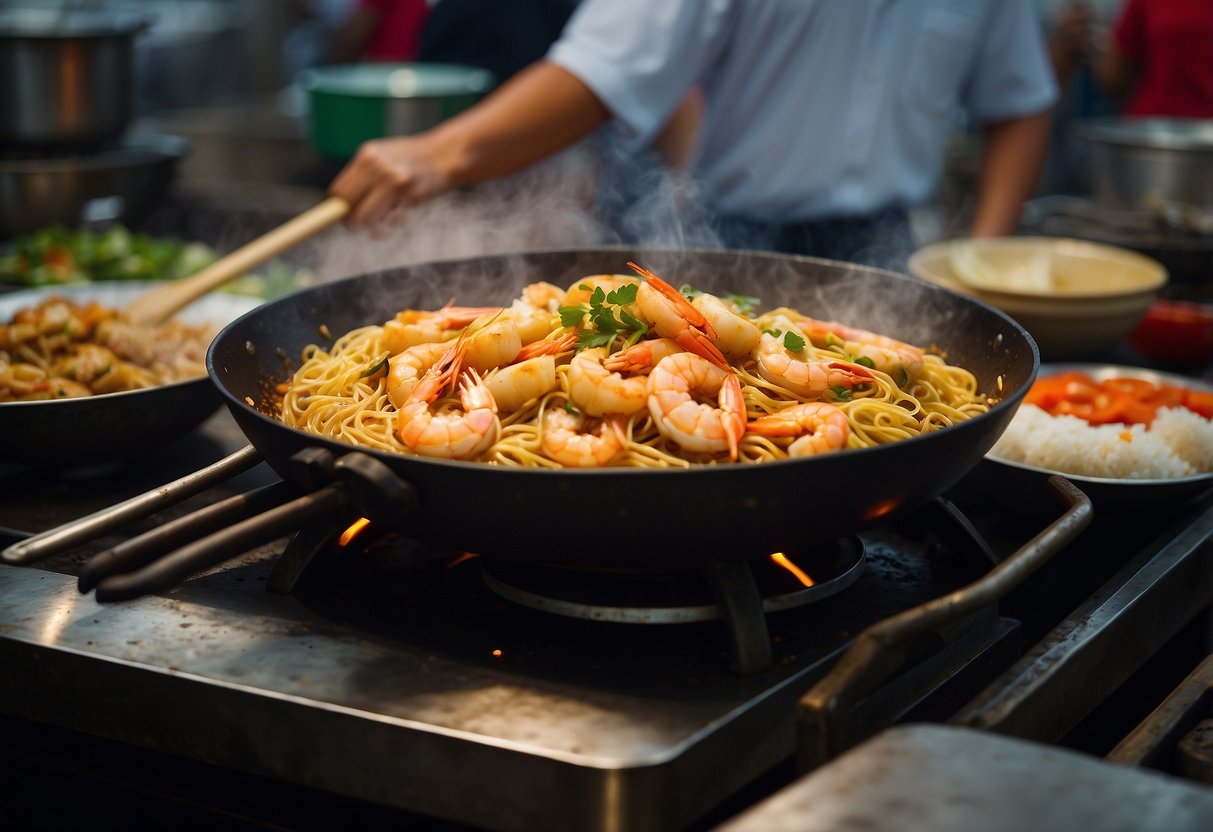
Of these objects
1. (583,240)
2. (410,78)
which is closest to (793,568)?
(583,240)

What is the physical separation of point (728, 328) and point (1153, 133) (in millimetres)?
3542

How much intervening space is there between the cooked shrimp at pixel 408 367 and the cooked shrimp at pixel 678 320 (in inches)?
13.1

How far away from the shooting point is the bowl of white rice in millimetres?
2107

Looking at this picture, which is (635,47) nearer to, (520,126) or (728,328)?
(520,126)

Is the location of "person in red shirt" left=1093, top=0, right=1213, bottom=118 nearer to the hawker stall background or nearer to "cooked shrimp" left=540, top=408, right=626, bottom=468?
the hawker stall background

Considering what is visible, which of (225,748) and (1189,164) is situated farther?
(1189,164)

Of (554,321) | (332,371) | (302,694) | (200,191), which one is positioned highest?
(554,321)

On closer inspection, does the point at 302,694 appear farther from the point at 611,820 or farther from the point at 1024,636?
the point at 1024,636

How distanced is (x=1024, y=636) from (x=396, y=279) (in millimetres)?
1422

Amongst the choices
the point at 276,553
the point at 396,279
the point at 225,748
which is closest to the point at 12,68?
the point at 396,279

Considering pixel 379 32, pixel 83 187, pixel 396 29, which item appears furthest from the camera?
pixel 379 32

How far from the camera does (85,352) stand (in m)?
2.52

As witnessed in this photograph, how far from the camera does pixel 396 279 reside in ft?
7.86

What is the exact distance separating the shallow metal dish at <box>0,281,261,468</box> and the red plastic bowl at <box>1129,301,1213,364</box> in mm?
2485
